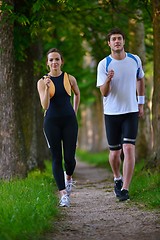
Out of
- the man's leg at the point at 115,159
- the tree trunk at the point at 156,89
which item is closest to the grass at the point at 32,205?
the man's leg at the point at 115,159

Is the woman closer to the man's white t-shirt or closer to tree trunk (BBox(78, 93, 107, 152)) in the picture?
the man's white t-shirt

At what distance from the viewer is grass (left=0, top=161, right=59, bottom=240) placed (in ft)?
18.9

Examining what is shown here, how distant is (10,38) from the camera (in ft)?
36.6

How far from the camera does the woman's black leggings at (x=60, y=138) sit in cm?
841

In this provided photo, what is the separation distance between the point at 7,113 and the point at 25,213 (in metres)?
5.07

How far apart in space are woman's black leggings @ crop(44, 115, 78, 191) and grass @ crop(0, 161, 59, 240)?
403 millimetres

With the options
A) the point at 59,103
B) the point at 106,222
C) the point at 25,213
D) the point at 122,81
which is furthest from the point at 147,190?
the point at 25,213

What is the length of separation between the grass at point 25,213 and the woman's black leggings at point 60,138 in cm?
40

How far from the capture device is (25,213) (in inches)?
251

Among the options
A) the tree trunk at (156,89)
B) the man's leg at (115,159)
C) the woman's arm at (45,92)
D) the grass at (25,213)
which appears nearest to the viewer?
the grass at (25,213)

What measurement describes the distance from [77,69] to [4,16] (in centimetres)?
1428

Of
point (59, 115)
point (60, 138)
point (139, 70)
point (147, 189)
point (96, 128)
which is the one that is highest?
point (139, 70)

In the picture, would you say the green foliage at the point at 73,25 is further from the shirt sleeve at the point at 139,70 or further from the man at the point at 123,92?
the shirt sleeve at the point at 139,70

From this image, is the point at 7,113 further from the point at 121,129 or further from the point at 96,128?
the point at 96,128
